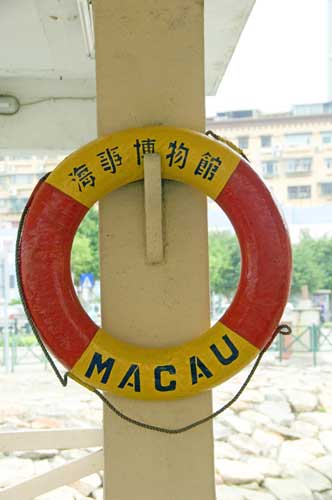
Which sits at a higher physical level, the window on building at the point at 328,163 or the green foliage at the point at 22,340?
the window on building at the point at 328,163

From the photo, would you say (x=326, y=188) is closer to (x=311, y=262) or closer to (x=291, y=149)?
(x=291, y=149)

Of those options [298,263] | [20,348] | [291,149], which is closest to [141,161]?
[20,348]

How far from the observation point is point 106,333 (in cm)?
129

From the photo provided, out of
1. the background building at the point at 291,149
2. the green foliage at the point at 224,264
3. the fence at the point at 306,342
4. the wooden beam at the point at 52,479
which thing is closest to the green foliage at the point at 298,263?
the green foliage at the point at 224,264

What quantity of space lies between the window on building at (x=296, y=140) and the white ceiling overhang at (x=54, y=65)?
10199 mm

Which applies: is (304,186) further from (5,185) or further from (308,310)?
(5,185)

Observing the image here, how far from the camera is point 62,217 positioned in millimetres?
1276

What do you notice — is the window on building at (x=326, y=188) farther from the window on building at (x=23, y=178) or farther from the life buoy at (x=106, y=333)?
the life buoy at (x=106, y=333)

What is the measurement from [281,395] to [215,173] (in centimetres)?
934

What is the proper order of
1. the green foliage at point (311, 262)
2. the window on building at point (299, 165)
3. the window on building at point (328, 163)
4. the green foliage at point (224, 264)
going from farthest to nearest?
the window on building at point (328, 163) < the window on building at point (299, 165) < the green foliage at point (311, 262) < the green foliage at point (224, 264)

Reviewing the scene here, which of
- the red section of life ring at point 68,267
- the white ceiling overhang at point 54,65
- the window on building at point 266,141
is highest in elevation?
the window on building at point 266,141

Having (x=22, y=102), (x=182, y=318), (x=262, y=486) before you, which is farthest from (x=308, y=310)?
(x=182, y=318)

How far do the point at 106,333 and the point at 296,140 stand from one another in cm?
1292

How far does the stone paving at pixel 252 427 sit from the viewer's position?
696 centimetres
